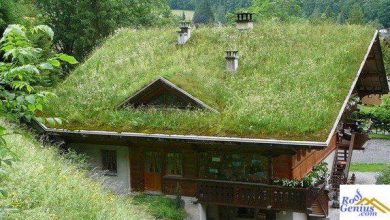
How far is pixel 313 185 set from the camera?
666 inches

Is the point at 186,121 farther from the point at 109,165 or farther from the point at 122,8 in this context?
the point at 122,8

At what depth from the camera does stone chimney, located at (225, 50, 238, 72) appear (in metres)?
19.9

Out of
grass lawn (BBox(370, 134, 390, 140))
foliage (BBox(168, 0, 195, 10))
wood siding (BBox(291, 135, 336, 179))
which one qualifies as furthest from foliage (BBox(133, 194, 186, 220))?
foliage (BBox(168, 0, 195, 10))

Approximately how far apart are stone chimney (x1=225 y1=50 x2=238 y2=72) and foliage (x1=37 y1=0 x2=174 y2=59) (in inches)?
874

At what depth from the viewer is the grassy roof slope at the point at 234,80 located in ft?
54.5

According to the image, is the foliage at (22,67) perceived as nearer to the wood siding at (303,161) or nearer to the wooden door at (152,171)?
the wood siding at (303,161)

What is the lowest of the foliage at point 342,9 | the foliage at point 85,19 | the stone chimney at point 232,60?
the stone chimney at point 232,60

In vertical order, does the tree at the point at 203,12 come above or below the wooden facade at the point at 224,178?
above

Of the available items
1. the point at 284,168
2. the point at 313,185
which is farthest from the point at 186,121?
the point at 313,185

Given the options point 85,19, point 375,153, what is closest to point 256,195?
point 375,153

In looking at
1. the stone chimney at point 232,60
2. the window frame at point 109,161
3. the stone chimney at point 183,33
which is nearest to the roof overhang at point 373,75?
the stone chimney at point 232,60

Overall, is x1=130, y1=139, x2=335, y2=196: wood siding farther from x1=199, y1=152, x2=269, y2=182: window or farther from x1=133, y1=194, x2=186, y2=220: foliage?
x1=133, y1=194, x2=186, y2=220: foliage

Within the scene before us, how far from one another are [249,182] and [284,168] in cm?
128
